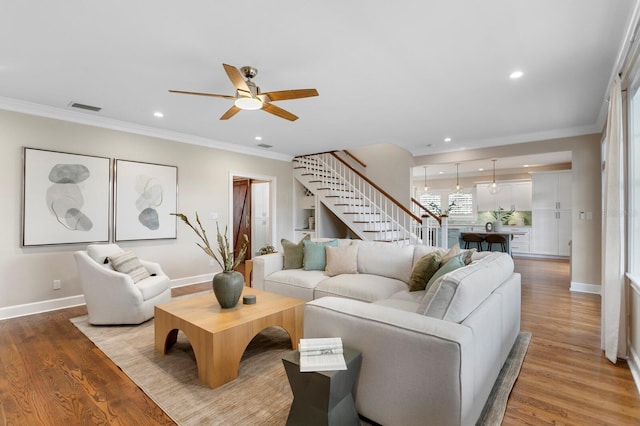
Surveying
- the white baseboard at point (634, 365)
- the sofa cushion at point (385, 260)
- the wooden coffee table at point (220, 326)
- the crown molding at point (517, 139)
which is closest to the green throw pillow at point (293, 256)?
the sofa cushion at point (385, 260)

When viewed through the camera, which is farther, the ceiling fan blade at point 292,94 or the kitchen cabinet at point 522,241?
the kitchen cabinet at point 522,241

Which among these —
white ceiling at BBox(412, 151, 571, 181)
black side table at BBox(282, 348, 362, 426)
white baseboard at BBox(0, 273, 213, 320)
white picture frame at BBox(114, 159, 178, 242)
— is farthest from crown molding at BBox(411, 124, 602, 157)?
white baseboard at BBox(0, 273, 213, 320)

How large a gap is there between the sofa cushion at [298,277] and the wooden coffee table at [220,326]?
528mm

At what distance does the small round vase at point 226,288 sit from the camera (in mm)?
2576

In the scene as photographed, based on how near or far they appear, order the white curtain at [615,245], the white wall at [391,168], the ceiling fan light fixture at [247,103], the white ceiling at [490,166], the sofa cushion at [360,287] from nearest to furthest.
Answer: the white curtain at [615,245] → the ceiling fan light fixture at [247,103] → the sofa cushion at [360,287] → the white wall at [391,168] → the white ceiling at [490,166]

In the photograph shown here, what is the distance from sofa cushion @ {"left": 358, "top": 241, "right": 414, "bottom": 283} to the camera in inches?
135

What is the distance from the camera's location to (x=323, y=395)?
1420 millimetres

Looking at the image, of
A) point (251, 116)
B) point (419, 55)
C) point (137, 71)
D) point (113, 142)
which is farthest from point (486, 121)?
point (113, 142)

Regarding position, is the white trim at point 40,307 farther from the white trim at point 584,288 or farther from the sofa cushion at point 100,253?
the white trim at point 584,288

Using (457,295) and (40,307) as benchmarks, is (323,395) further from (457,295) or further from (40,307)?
(40,307)

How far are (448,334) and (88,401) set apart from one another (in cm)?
225

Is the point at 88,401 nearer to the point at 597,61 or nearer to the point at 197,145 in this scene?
the point at 197,145

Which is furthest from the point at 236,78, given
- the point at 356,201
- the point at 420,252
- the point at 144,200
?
the point at 356,201

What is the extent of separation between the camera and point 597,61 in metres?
2.67
